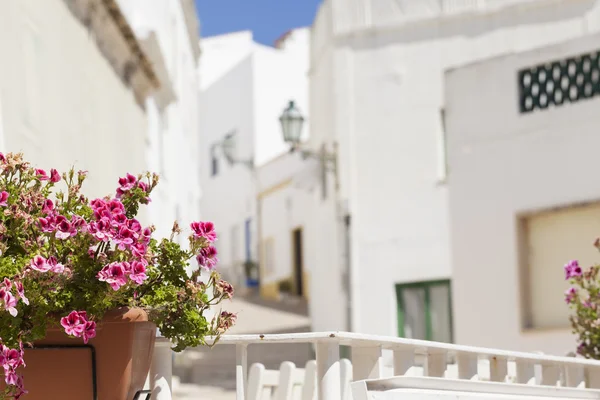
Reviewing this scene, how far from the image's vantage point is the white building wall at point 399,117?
54.5ft

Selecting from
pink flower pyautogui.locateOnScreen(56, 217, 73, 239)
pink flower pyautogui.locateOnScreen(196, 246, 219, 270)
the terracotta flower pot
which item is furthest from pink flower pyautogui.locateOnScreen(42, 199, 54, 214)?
pink flower pyautogui.locateOnScreen(196, 246, 219, 270)

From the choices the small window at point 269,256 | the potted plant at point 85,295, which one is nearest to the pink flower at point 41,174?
the potted plant at point 85,295

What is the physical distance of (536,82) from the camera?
10969mm

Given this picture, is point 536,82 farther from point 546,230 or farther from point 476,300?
point 476,300

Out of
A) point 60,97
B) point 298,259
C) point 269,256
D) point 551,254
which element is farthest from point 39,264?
point 269,256

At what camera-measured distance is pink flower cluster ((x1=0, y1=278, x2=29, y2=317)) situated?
2715 mm

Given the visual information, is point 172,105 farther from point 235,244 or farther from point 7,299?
point 235,244

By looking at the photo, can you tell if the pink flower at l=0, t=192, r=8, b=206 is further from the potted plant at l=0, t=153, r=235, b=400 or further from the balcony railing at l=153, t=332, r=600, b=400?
the balcony railing at l=153, t=332, r=600, b=400

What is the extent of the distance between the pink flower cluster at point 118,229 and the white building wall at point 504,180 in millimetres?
7515

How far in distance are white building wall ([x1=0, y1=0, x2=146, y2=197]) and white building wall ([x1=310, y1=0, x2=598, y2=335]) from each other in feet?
20.8

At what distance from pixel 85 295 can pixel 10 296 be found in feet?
0.76

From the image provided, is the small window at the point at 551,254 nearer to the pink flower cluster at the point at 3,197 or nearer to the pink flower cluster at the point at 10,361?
the pink flower cluster at the point at 3,197

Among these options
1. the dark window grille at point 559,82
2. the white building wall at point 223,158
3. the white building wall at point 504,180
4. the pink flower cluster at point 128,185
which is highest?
the white building wall at point 223,158

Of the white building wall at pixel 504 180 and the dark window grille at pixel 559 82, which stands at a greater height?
the dark window grille at pixel 559 82
